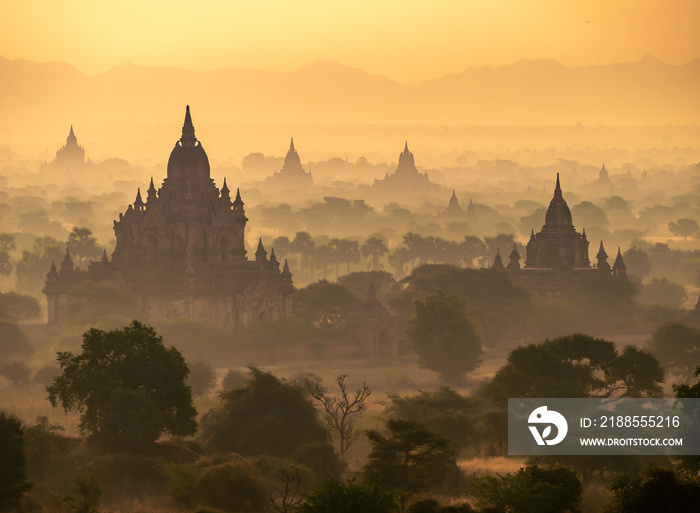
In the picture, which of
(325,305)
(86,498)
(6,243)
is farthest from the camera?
(6,243)

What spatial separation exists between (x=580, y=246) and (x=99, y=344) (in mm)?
60796

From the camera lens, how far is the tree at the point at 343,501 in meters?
35.4

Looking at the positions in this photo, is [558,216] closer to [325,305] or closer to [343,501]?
[325,305]

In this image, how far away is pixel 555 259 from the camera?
342 ft

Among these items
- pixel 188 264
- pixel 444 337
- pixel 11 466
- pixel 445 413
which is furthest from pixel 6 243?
pixel 11 466

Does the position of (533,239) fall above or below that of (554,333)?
above

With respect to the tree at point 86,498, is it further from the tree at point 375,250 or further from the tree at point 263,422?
the tree at point 375,250

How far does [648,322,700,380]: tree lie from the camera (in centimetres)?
7575

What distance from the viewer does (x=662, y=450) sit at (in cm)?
5000

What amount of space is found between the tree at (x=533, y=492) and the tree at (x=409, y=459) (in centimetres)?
321

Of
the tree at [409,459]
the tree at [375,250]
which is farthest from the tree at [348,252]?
the tree at [409,459]

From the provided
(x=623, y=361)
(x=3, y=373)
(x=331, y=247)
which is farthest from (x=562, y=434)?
(x=331, y=247)

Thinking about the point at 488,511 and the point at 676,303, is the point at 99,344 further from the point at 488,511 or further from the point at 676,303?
the point at 676,303

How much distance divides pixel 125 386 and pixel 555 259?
59.1 meters
